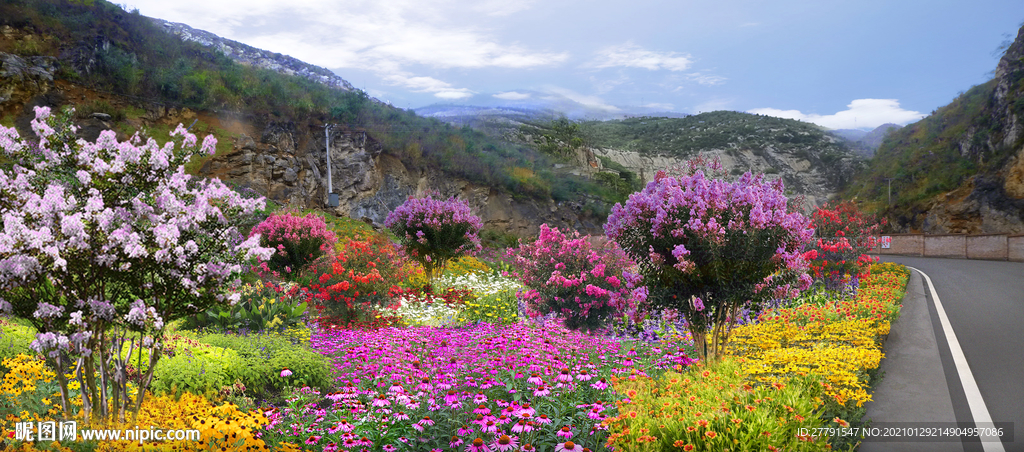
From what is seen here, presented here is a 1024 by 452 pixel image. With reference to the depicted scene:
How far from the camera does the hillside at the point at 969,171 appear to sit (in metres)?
34.9

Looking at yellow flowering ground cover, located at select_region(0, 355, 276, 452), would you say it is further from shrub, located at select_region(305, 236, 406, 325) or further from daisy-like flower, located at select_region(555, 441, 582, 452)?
shrub, located at select_region(305, 236, 406, 325)

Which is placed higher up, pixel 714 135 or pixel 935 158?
pixel 714 135

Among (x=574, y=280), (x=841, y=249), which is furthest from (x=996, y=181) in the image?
(x=574, y=280)

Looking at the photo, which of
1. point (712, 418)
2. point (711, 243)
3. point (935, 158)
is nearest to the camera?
point (712, 418)

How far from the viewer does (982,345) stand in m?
8.27

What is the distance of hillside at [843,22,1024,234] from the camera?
114ft

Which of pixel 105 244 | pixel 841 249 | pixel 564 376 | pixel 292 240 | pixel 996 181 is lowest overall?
pixel 564 376

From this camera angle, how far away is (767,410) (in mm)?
4055

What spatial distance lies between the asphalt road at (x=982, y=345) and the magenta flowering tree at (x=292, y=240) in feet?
35.5

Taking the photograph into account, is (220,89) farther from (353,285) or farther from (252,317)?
(252,317)

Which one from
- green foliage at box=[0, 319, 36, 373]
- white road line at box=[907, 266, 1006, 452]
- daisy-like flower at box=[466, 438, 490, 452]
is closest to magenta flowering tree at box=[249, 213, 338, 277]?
green foliage at box=[0, 319, 36, 373]

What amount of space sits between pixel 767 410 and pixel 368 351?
14.0 ft

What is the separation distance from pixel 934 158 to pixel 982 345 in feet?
163

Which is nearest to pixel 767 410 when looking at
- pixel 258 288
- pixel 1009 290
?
pixel 258 288
